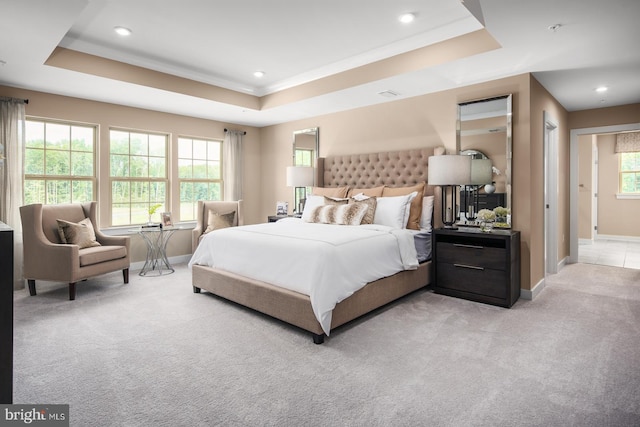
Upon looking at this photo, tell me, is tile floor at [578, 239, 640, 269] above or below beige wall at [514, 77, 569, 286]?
below

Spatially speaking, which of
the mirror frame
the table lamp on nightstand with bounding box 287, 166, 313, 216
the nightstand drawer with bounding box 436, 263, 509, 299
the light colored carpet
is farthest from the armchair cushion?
the nightstand drawer with bounding box 436, 263, 509, 299

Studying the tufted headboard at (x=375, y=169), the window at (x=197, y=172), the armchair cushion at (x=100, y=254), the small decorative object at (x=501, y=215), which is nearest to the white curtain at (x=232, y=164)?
the window at (x=197, y=172)

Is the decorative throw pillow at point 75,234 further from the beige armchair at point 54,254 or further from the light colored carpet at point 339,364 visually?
the light colored carpet at point 339,364

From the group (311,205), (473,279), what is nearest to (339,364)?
(473,279)

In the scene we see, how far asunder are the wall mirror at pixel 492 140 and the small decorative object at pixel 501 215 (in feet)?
0.08

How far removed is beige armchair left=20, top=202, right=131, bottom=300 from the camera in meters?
3.86

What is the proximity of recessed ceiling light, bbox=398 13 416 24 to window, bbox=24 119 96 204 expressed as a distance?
4.41 m

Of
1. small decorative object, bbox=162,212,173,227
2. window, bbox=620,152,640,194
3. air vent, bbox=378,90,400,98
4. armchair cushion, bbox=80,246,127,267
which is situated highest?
air vent, bbox=378,90,400,98

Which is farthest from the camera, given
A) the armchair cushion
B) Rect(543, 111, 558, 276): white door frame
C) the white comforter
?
Rect(543, 111, 558, 276): white door frame

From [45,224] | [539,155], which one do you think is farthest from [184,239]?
[539,155]

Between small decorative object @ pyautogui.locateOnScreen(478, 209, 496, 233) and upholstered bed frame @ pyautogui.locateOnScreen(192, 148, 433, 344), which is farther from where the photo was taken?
small decorative object @ pyautogui.locateOnScreen(478, 209, 496, 233)

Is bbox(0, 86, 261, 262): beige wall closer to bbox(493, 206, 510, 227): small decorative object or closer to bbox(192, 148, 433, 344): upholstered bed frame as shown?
bbox(192, 148, 433, 344): upholstered bed frame

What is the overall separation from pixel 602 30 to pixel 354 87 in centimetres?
240

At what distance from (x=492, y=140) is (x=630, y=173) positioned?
19.9 ft
